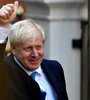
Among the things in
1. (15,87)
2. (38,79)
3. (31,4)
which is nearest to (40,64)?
(38,79)

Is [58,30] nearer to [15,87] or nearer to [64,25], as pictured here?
[64,25]

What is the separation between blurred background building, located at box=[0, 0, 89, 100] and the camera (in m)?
8.54

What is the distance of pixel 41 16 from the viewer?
854 centimetres

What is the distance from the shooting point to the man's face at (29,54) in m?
3.78

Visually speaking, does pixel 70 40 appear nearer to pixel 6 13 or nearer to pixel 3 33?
pixel 3 33

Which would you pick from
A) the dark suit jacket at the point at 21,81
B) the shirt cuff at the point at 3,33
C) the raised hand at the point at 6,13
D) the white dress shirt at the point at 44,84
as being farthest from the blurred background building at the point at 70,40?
the raised hand at the point at 6,13

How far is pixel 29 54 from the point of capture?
381 cm

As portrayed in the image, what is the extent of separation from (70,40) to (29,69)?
4913 mm

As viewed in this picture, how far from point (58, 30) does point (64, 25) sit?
135mm

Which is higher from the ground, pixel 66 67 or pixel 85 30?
pixel 85 30

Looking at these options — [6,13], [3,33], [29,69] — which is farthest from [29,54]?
[6,13]

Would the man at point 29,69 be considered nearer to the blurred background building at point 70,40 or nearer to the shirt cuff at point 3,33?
the shirt cuff at point 3,33

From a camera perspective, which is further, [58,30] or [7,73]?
[58,30]

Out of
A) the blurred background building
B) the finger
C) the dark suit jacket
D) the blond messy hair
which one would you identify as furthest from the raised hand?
the blurred background building
